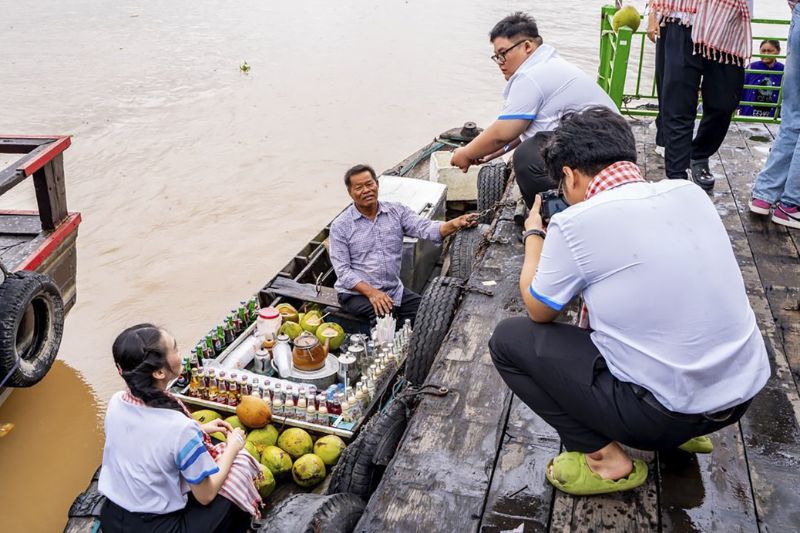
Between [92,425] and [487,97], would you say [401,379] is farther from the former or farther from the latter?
[487,97]

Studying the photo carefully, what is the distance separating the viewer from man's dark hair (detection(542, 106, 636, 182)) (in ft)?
7.00

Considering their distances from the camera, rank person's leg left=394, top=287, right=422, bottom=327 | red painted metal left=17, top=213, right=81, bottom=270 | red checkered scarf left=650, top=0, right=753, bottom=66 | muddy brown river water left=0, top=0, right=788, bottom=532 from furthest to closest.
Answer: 1. muddy brown river water left=0, top=0, right=788, bottom=532
2. person's leg left=394, top=287, right=422, bottom=327
3. red painted metal left=17, top=213, right=81, bottom=270
4. red checkered scarf left=650, top=0, right=753, bottom=66

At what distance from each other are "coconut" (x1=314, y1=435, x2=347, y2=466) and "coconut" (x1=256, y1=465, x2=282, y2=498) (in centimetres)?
27

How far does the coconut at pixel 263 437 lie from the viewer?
3.97 meters

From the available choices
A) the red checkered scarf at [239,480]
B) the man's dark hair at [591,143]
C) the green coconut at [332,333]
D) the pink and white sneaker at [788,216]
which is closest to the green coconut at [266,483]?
the red checkered scarf at [239,480]

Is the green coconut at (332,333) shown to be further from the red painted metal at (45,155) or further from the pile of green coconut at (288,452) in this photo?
the red painted metal at (45,155)

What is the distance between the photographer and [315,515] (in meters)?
2.68

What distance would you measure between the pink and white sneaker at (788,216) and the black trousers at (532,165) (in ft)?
5.01

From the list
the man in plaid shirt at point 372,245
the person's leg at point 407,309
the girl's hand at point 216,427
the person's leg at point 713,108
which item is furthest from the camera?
the person's leg at point 407,309


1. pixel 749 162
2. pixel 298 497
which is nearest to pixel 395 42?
pixel 749 162

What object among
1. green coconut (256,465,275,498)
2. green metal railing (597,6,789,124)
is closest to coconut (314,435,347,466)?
green coconut (256,465,275,498)

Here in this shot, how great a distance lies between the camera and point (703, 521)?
2316 mm

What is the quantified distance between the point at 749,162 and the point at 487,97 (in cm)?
1084

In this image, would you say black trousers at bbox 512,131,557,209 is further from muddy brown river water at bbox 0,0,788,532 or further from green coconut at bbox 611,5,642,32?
muddy brown river water at bbox 0,0,788,532
